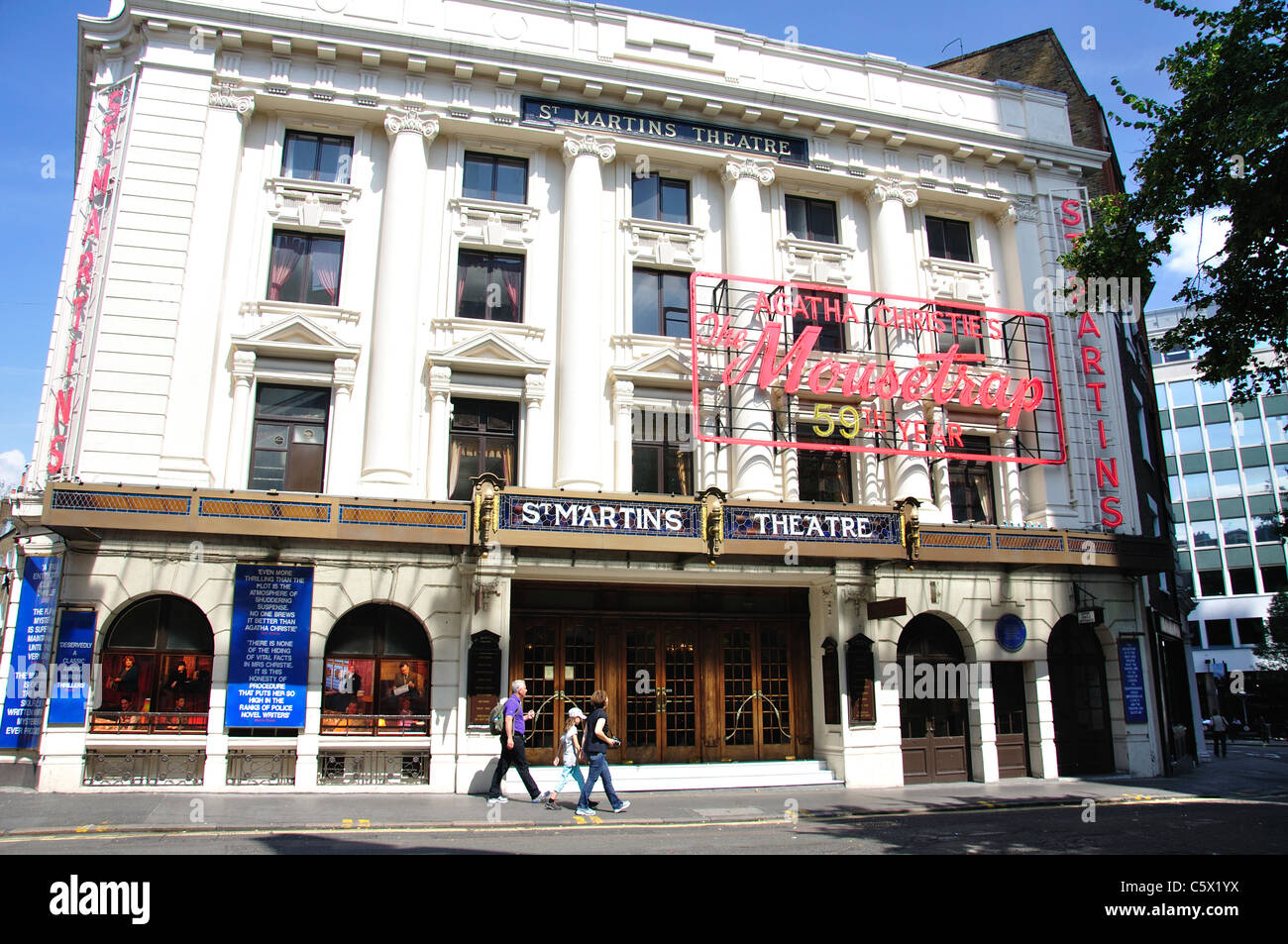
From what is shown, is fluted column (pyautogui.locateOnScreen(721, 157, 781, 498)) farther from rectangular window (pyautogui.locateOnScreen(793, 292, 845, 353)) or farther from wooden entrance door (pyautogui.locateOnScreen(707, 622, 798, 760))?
wooden entrance door (pyautogui.locateOnScreen(707, 622, 798, 760))

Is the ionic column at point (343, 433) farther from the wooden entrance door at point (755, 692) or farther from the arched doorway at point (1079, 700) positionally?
the arched doorway at point (1079, 700)

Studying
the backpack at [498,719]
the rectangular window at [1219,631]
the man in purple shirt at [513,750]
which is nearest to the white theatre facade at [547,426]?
the backpack at [498,719]

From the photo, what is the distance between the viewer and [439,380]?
19672 mm

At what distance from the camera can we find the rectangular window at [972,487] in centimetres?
2277

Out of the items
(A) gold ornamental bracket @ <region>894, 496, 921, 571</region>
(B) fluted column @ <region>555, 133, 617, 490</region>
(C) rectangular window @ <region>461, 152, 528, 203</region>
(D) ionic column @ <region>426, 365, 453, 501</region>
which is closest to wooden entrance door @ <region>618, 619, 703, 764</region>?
(B) fluted column @ <region>555, 133, 617, 490</region>

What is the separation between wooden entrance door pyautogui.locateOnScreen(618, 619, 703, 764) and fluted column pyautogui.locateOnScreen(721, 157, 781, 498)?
3702mm

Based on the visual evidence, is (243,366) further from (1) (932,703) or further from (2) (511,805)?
(1) (932,703)

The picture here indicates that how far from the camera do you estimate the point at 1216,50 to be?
17109 mm

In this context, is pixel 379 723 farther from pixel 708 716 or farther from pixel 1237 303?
pixel 1237 303

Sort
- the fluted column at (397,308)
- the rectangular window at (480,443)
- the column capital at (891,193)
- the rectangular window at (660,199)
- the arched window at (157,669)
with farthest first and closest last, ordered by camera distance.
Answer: the column capital at (891,193)
the rectangular window at (660,199)
the rectangular window at (480,443)
the fluted column at (397,308)
the arched window at (157,669)

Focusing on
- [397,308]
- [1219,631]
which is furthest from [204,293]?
[1219,631]

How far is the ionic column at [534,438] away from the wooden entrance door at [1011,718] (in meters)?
11.6
